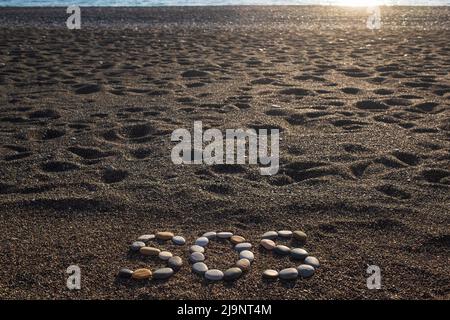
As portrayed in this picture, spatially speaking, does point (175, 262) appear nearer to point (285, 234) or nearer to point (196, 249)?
point (196, 249)

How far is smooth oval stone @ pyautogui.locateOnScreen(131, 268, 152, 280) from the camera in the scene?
2428mm

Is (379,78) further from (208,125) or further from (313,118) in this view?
(208,125)

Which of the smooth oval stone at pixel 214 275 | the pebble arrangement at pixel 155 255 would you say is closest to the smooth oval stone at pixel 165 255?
the pebble arrangement at pixel 155 255

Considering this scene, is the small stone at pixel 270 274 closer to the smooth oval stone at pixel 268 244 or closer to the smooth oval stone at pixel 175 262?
the smooth oval stone at pixel 268 244

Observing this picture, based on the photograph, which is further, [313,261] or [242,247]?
[242,247]

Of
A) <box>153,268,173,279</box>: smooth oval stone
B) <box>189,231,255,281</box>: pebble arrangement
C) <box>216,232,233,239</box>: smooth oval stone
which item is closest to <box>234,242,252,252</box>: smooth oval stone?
<box>189,231,255,281</box>: pebble arrangement

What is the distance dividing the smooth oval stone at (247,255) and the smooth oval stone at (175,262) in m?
0.35

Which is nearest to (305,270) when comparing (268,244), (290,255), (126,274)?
(290,255)

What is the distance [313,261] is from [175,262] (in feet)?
2.53

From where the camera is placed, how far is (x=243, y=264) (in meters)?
2.52

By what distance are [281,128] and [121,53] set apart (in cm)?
515

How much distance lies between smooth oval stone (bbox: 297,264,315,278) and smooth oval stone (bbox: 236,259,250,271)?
28cm

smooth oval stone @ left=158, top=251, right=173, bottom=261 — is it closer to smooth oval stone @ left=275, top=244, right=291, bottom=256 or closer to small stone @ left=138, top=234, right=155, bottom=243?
small stone @ left=138, top=234, right=155, bottom=243
